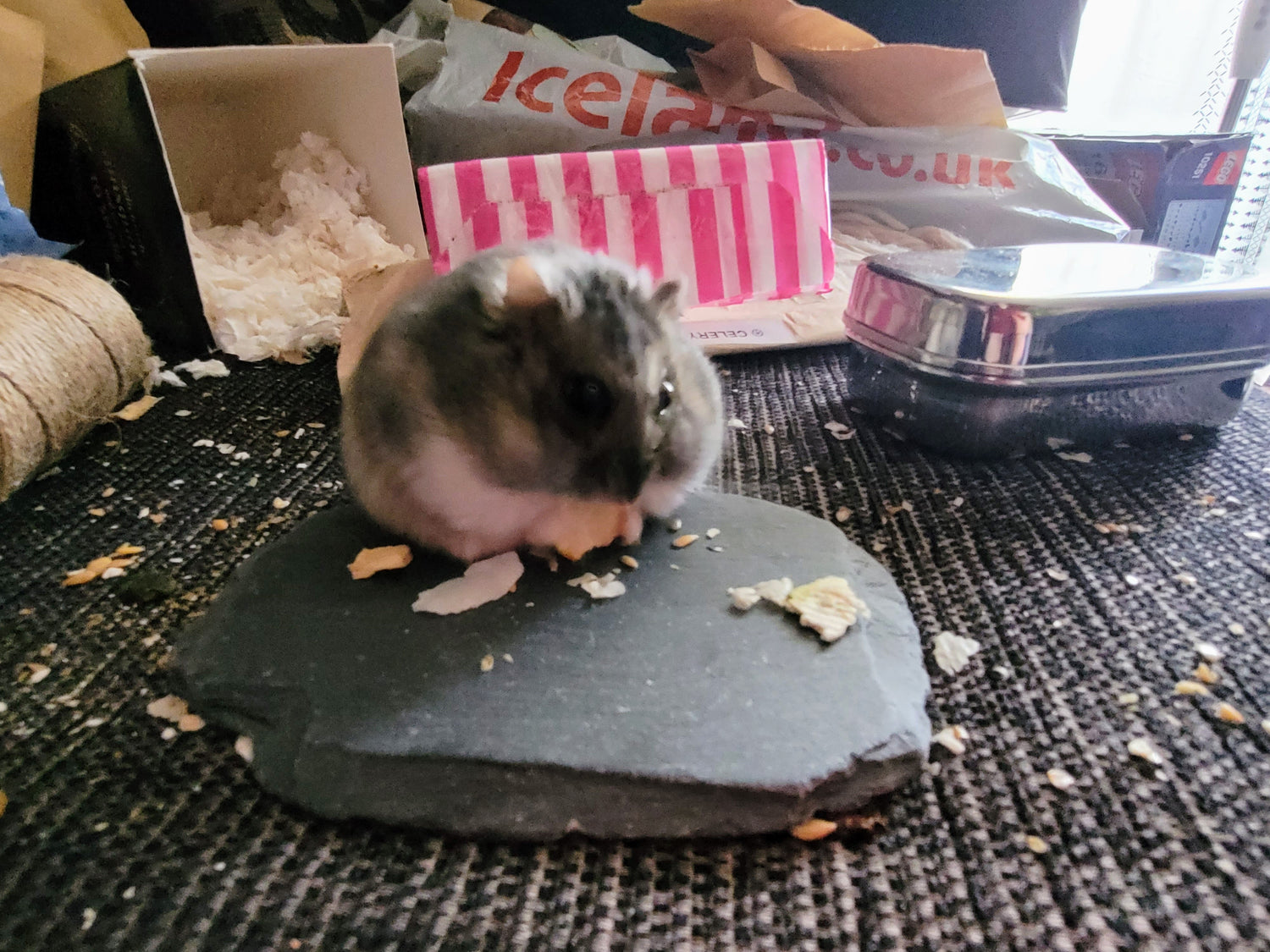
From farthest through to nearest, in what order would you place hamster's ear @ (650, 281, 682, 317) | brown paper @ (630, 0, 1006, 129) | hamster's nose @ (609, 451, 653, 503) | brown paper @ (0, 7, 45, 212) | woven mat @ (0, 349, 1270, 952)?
brown paper @ (630, 0, 1006, 129), brown paper @ (0, 7, 45, 212), hamster's ear @ (650, 281, 682, 317), hamster's nose @ (609, 451, 653, 503), woven mat @ (0, 349, 1270, 952)

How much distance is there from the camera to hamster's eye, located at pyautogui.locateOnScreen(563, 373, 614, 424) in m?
0.79

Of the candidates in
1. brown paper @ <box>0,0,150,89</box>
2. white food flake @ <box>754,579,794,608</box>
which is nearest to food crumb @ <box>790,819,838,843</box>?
white food flake @ <box>754,579,794,608</box>

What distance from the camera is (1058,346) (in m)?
1.14

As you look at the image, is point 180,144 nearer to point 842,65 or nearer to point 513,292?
point 842,65

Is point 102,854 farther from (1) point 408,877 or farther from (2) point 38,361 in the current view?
(2) point 38,361

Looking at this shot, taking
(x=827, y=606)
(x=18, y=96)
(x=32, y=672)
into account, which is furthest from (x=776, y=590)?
(x=18, y=96)

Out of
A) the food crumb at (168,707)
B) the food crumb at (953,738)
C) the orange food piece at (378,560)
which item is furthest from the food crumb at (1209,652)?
the food crumb at (168,707)

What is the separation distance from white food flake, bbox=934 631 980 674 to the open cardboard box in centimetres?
152

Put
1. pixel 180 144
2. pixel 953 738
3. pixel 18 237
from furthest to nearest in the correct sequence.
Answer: pixel 180 144, pixel 18 237, pixel 953 738

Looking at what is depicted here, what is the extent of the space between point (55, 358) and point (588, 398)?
93 cm

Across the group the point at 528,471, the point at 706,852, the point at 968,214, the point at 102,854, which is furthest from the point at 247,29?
the point at 706,852

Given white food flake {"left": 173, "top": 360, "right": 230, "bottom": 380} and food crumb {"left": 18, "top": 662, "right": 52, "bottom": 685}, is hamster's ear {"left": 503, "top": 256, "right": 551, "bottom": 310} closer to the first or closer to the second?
food crumb {"left": 18, "top": 662, "right": 52, "bottom": 685}

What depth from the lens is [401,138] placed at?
6.64 ft

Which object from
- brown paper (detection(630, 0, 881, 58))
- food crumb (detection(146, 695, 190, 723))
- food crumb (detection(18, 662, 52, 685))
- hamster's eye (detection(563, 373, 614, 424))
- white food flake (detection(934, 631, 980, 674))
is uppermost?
brown paper (detection(630, 0, 881, 58))
